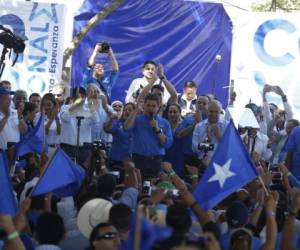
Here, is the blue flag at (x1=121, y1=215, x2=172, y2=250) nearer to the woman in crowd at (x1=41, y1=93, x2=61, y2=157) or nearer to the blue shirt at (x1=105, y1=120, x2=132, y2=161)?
the blue shirt at (x1=105, y1=120, x2=132, y2=161)

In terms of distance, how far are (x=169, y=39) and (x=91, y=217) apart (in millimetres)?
11020

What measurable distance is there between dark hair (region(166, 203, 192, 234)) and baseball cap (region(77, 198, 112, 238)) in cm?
67

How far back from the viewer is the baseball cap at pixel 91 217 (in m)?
5.75

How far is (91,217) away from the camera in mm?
5789

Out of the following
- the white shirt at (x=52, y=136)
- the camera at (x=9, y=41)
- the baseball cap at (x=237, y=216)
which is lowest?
the baseball cap at (x=237, y=216)

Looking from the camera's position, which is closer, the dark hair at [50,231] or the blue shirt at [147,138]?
the dark hair at [50,231]

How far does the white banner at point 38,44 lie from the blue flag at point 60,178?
817 centimetres

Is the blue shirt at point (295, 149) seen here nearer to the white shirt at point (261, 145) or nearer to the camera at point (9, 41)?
the white shirt at point (261, 145)

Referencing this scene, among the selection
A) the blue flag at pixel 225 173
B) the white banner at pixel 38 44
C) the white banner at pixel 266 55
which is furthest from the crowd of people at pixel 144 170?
the white banner at pixel 38 44

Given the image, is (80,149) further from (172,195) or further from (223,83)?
(223,83)

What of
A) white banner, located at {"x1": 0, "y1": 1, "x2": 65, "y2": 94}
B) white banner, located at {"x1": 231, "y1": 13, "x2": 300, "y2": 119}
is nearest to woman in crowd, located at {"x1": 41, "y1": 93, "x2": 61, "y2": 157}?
white banner, located at {"x1": 0, "y1": 1, "x2": 65, "y2": 94}

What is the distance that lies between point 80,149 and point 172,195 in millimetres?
4310

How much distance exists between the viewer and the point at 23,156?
930 cm

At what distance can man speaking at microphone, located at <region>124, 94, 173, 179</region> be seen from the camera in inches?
385
